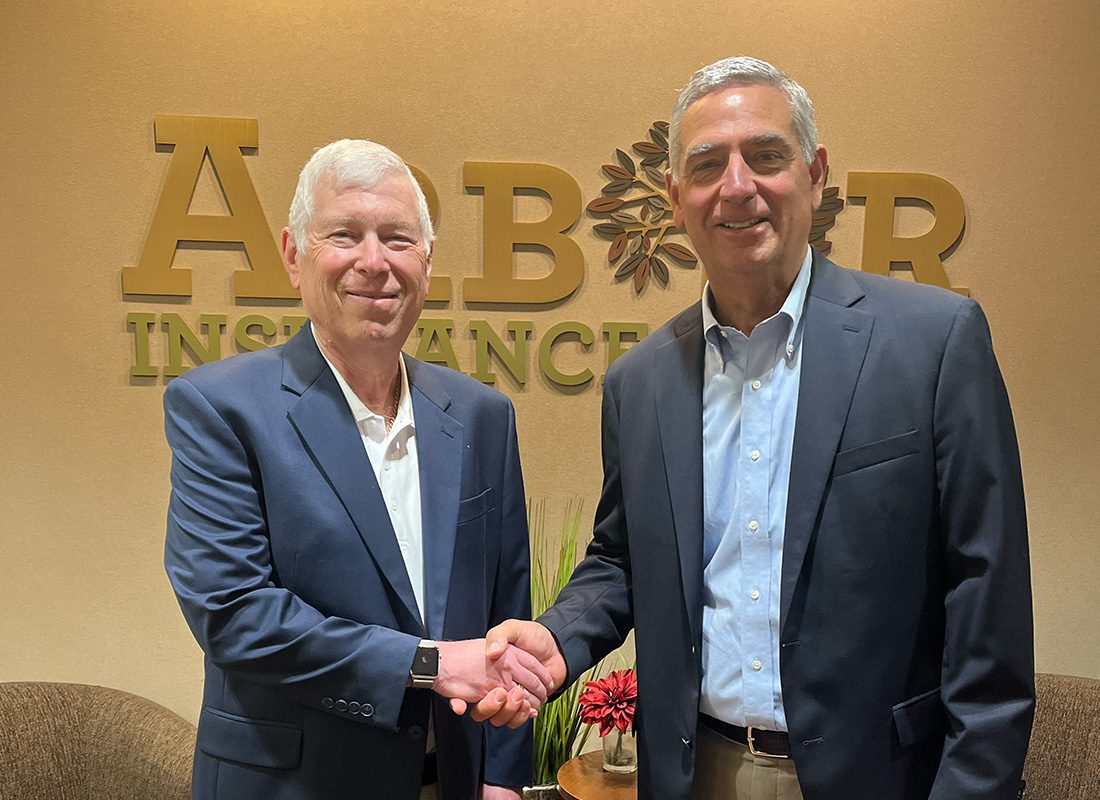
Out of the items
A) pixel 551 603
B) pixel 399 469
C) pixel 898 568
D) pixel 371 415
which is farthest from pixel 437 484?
pixel 551 603

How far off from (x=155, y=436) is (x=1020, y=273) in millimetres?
3273

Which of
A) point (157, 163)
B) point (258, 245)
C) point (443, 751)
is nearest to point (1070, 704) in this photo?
point (443, 751)

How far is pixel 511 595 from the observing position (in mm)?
2168

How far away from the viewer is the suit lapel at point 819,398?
1724 millimetres

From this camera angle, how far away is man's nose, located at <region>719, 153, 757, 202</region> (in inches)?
71.0

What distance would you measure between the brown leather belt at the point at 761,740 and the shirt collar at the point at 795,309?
679 mm

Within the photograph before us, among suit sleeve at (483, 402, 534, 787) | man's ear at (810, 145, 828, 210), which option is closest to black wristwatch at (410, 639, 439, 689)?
suit sleeve at (483, 402, 534, 787)

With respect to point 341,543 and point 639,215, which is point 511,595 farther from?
point 639,215

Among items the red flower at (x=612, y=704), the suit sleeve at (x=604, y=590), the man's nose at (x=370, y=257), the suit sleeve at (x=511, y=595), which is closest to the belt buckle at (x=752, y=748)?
the suit sleeve at (x=604, y=590)

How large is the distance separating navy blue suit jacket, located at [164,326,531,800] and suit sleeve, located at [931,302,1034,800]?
887 millimetres

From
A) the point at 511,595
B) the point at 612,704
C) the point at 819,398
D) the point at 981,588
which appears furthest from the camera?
the point at 612,704

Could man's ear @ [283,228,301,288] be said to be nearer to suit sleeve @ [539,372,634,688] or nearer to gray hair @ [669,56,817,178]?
suit sleeve @ [539,372,634,688]

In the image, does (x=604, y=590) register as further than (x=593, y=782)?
No

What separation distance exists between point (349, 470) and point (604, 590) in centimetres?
64
